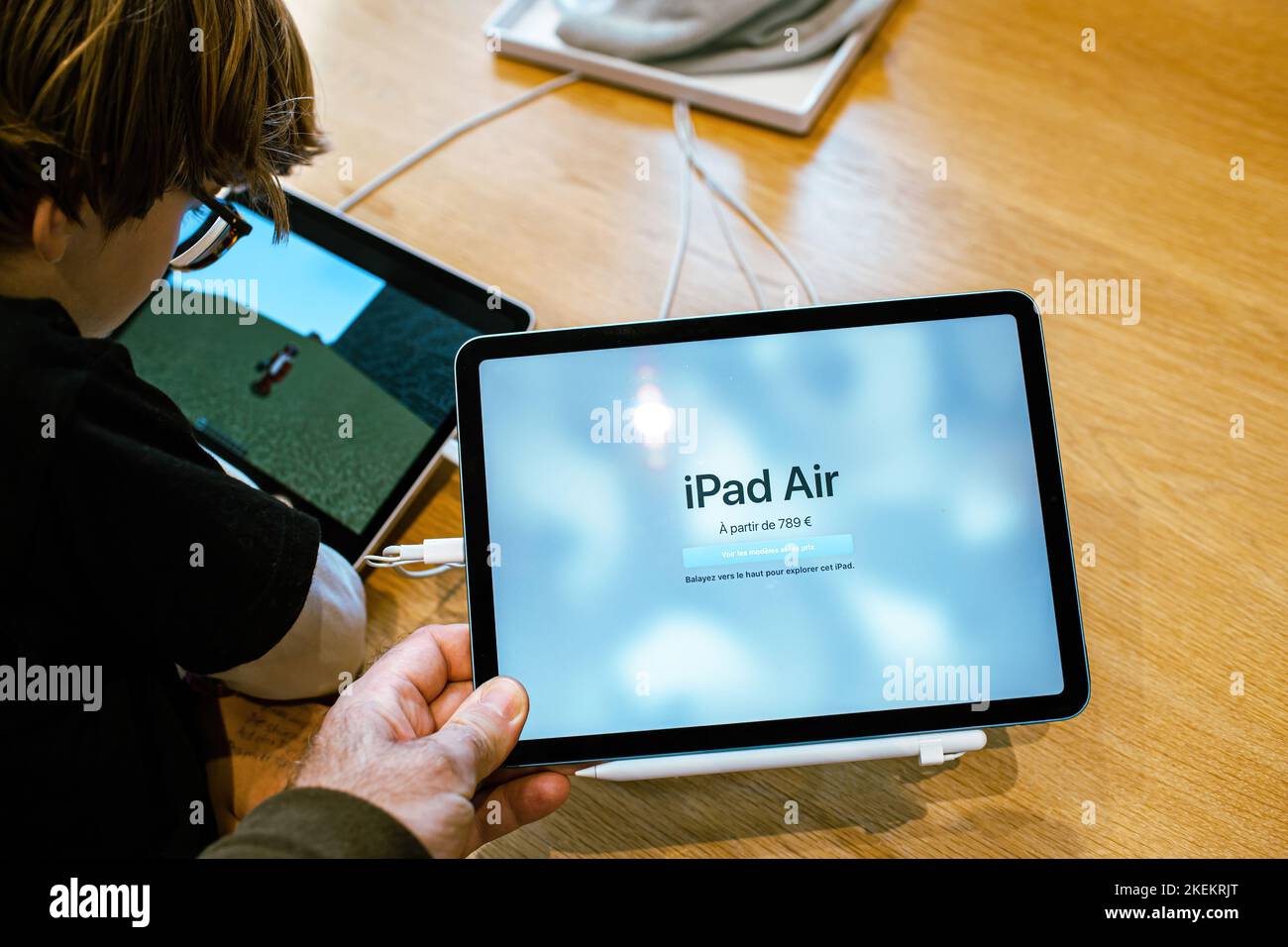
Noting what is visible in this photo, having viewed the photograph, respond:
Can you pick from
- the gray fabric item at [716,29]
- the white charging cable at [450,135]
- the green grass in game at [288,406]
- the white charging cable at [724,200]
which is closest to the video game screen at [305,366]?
the green grass in game at [288,406]

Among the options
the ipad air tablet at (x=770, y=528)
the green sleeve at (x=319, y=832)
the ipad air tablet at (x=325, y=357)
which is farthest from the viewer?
the ipad air tablet at (x=325, y=357)

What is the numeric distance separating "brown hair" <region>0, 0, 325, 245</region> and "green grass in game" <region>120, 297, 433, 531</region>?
0.55ft

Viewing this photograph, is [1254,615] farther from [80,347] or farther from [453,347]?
[80,347]

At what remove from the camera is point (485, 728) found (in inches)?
20.1

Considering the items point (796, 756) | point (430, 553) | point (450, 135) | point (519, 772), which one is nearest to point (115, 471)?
point (430, 553)

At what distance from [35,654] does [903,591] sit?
1.69 feet

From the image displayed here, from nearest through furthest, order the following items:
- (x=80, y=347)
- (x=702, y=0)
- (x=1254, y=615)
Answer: (x=80, y=347) < (x=1254, y=615) < (x=702, y=0)

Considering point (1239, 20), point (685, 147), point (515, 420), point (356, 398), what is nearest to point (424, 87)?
point (685, 147)

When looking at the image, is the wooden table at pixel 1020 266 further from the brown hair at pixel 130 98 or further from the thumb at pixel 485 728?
the brown hair at pixel 130 98

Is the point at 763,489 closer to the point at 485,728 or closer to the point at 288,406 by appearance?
the point at 485,728

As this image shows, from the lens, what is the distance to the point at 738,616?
0.55m

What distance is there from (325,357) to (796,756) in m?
0.48

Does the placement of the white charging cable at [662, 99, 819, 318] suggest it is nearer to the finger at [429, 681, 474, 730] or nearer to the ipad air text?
the ipad air text

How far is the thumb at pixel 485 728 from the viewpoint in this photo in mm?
502
